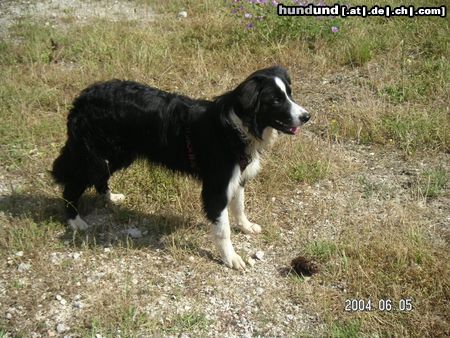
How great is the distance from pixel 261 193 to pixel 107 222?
1.33 m

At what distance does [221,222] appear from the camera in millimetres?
→ 3293

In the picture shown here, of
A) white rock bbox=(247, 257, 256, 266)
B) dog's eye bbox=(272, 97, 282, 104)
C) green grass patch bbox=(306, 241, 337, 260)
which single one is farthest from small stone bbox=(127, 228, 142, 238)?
dog's eye bbox=(272, 97, 282, 104)

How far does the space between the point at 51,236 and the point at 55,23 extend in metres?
4.61

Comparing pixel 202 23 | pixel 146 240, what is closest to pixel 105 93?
pixel 146 240

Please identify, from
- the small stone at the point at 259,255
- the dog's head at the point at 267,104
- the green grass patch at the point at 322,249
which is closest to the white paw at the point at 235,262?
the small stone at the point at 259,255

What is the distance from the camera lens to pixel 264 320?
115 inches

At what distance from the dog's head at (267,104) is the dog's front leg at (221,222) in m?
0.54

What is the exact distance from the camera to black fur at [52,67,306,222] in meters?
3.00

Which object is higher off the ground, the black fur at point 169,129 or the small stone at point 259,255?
the black fur at point 169,129

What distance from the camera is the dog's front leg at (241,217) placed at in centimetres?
367

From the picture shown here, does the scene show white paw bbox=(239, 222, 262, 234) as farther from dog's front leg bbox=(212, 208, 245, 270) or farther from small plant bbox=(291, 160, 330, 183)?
small plant bbox=(291, 160, 330, 183)

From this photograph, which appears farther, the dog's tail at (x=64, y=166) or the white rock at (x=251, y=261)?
the dog's tail at (x=64, y=166)
